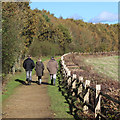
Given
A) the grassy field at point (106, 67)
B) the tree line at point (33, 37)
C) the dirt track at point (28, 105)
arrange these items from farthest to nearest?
the grassy field at point (106, 67) < the tree line at point (33, 37) < the dirt track at point (28, 105)

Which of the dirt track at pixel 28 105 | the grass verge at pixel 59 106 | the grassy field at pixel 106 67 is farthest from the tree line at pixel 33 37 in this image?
the grassy field at pixel 106 67

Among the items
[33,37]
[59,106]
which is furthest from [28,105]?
[33,37]

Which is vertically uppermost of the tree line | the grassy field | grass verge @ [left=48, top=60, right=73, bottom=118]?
the tree line

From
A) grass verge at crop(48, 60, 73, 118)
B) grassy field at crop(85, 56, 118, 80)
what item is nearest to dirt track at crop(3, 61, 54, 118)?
grass verge at crop(48, 60, 73, 118)

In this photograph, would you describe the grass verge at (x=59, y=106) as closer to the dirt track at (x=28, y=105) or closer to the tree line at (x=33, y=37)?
the dirt track at (x=28, y=105)

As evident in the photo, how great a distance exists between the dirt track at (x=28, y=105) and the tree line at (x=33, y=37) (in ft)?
8.95

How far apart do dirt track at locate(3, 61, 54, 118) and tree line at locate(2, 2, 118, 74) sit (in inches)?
107

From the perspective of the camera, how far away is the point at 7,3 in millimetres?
23484

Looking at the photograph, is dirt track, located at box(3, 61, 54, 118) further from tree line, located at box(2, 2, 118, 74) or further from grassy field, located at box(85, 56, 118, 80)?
grassy field, located at box(85, 56, 118, 80)

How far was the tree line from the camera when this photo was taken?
1755 cm

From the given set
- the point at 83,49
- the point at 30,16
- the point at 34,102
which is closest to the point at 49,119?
the point at 34,102

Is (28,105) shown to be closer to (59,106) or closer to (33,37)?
(59,106)

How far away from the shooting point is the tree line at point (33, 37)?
57.6 feet

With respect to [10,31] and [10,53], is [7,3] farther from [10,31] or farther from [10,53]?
[10,53]
